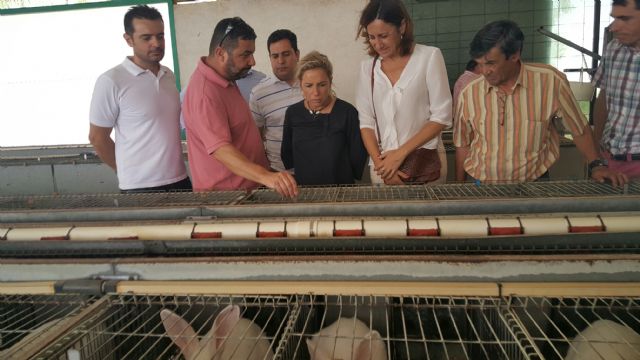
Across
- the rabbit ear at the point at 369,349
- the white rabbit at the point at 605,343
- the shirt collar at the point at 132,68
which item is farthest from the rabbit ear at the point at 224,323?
the shirt collar at the point at 132,68

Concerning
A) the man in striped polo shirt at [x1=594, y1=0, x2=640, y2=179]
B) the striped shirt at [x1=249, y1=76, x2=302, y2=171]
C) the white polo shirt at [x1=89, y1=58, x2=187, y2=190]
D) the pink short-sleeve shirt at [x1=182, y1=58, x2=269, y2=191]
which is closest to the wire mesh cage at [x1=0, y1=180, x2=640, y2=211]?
the pink short-sleeve shirt at [x1=182, y1=58, x2=269, y2=191]

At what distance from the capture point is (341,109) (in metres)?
2.21

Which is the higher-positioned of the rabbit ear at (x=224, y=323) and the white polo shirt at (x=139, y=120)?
the white polo shirt at (x=139, y=120)

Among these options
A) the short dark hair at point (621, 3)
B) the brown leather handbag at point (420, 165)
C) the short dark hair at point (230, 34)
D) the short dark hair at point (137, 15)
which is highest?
the short dark hair at point (137, 15)

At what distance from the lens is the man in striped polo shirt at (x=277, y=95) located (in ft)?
8.16

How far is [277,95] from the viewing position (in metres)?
2.49

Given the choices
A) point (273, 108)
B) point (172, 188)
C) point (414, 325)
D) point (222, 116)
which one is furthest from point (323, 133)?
point (414, 325)

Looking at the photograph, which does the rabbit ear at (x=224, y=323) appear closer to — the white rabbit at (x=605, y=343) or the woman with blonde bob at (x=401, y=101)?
the white rabbit at (x=605, y=343)

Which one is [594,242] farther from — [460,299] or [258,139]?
[258,139]

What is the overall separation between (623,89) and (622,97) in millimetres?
35

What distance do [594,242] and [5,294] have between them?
1.46m

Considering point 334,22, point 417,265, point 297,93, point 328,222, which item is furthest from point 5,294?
point 334,22

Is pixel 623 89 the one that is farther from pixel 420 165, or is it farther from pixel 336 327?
pixel 336 327

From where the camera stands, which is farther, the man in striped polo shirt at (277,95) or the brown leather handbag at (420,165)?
the man in striped polo shirt at (277,95)
